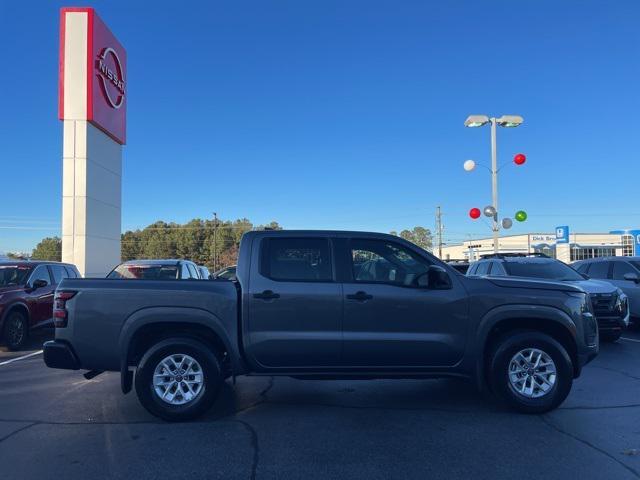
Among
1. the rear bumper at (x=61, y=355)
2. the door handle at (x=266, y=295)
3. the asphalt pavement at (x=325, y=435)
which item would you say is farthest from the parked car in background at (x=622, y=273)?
the rear bumper at (x=61, y=355)

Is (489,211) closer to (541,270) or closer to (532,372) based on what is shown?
(541,270)

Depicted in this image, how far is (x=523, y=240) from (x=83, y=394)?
61.8m

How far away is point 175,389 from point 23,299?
6189 millimetres

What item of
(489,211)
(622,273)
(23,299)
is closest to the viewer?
(23,299)

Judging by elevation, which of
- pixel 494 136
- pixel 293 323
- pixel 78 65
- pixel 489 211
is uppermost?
pixel 78 65

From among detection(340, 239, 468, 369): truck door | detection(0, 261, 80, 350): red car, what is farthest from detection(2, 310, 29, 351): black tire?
detection(340, 239, 468, 369): truck door

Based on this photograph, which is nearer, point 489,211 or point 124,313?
point 124,313

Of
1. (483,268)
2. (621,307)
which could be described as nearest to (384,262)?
(621,307)

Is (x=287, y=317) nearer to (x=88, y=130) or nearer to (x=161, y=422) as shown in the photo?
(x=161, y=422)

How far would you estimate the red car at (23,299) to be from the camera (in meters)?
9.34

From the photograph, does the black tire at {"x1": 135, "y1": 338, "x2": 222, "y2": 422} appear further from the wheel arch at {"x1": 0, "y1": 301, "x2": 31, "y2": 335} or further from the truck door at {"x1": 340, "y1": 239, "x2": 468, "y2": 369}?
the wheel arch at {"x1": 0, "y1": 301, "x2": 31, "y2": 335}

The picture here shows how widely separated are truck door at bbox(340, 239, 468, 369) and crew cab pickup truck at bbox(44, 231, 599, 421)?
11mm

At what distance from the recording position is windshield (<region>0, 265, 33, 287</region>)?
9987 millimetres

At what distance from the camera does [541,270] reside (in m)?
10.5
